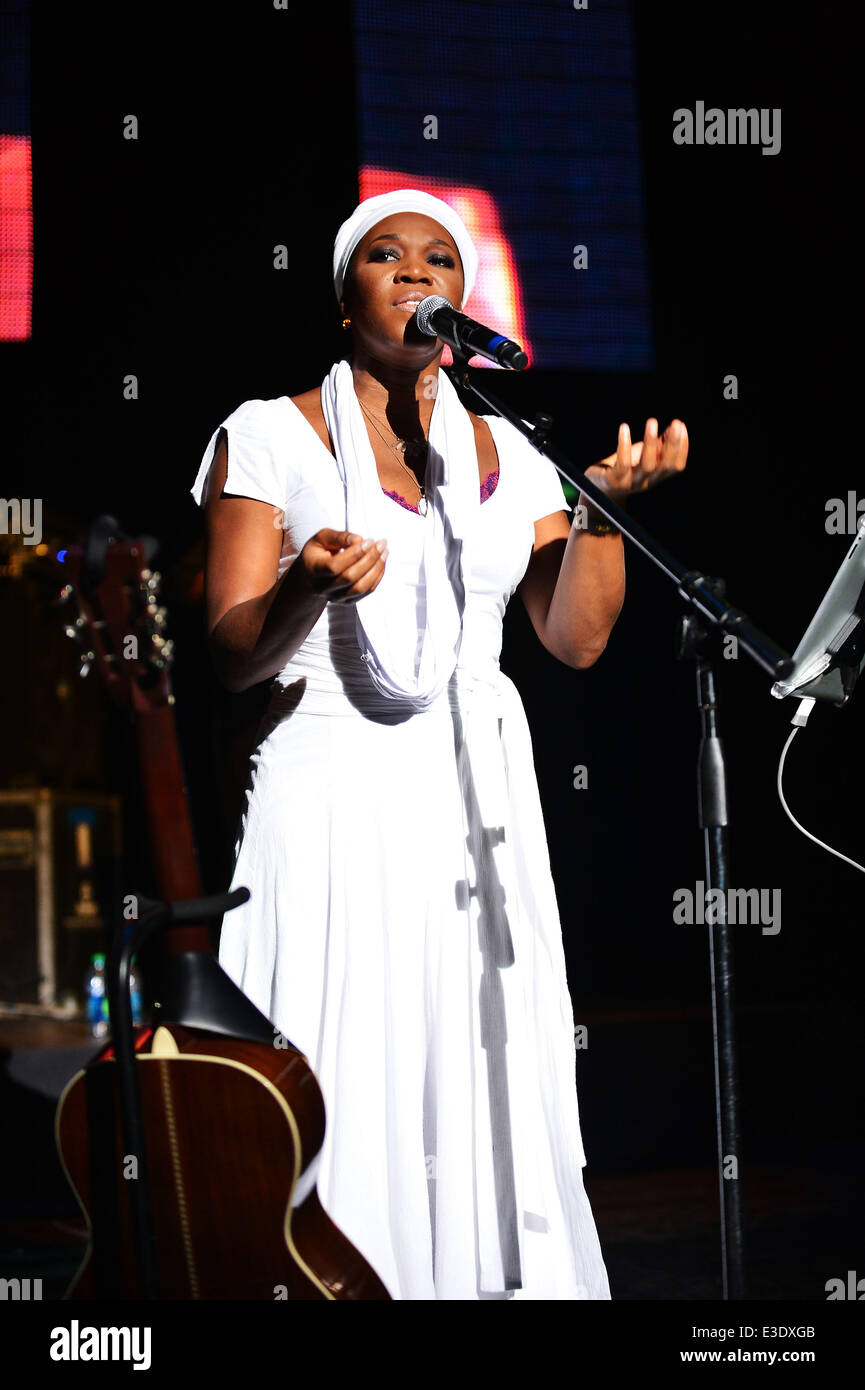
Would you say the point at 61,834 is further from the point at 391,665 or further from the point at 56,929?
the point at 391,665

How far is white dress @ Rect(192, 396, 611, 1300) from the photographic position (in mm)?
1545

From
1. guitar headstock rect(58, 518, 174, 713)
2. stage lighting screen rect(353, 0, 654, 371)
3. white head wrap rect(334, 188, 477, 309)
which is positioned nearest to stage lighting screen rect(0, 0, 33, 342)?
stage lighting screen rect(353, 0, 654, 371)

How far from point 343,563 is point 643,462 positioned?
39 centimetres

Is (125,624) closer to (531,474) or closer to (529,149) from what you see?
(531,474)

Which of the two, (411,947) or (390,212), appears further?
(390,212)

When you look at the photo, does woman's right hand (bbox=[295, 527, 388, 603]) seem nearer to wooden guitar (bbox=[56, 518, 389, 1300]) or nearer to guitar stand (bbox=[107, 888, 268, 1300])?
wooden guitar (bbox=[56, 518, 389, 1300])

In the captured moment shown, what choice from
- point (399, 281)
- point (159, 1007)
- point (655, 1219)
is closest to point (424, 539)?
point (399, 281)

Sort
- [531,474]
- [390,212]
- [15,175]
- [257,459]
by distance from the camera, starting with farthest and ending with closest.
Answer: [15,175] → [531,474] → [390,212] → [257,459]

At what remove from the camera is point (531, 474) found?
1.90 m

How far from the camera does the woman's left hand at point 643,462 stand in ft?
4.64

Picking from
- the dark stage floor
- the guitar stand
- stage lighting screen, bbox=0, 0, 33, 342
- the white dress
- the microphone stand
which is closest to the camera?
the guitar stand

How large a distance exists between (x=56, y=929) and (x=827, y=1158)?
16.0 ft

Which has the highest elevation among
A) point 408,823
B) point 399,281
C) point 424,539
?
point 399,281

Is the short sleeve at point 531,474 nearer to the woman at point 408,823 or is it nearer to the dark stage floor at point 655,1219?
the woman at point 408,823
